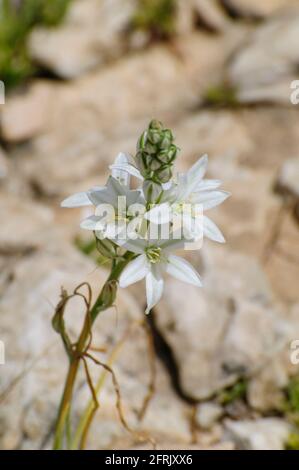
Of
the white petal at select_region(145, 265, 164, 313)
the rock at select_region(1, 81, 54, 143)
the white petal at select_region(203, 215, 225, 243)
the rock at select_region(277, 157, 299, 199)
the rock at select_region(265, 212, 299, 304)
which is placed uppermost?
the rock at select_region(1, 81, 54, 143)

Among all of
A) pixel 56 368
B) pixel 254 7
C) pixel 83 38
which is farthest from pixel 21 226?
pixel 254 7

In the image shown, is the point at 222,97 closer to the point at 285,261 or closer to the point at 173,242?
the point at 285,261

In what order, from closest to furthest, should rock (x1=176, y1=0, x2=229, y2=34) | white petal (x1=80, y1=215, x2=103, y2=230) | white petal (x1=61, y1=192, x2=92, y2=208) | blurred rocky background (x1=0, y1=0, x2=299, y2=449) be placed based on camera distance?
white petal (x1=80, y1=215, x2=103, y2=230)
white petal (x1=61, y1=192, x2=92, y2=208)
blurred rocky background (x1=0, y1=0, x2=299, y2=449)
rock (x1=176, y1=0, x2=229, y2=34)

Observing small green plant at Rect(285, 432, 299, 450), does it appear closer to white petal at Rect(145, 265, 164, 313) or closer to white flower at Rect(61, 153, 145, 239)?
white petal at Rect(145, 265, 164, 313)

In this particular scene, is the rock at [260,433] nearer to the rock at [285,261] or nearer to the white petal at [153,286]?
the rock at [285,261]

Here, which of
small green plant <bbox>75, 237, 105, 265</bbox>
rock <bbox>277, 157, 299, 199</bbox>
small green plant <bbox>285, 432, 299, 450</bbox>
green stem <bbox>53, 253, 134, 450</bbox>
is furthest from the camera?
rock <bbox>277, 157, 299, 199</bbox>

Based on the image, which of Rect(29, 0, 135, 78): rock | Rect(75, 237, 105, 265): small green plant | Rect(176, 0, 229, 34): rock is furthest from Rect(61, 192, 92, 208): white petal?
Rect(176, 0, 229, 34): rock
